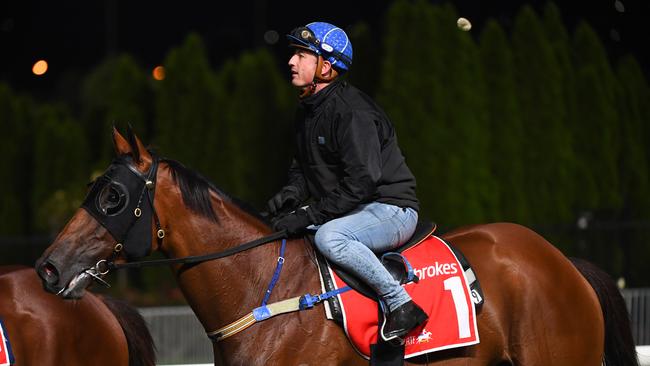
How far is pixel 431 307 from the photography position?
14.7ft

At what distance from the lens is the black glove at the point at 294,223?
14.3 feet

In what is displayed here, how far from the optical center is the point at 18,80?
11.3 metres

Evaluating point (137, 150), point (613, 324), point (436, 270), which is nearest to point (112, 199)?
point (137, 150)

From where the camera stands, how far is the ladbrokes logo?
4.51m

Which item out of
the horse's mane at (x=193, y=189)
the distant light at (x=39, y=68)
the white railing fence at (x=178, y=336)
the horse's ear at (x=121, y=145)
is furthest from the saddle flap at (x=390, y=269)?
the distant light at (x=39, y=68)

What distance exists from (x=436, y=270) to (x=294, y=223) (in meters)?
0.67

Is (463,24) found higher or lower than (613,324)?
higher

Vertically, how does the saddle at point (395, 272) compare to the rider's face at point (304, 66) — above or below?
below

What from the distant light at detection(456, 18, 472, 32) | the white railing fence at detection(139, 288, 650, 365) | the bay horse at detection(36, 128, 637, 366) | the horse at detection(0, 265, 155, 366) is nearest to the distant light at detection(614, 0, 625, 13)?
the distant light at detection(456, 18, 472, 32)

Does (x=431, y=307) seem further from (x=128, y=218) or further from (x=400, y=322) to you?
(x=128, y=218)

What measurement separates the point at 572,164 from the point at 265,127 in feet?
10.3

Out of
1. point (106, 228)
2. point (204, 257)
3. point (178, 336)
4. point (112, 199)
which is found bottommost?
point (178, 336)

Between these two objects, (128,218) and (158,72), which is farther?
(158,72)

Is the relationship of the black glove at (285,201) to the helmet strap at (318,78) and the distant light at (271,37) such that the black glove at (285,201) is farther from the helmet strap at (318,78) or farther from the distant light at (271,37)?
the distant light at (271,37)
